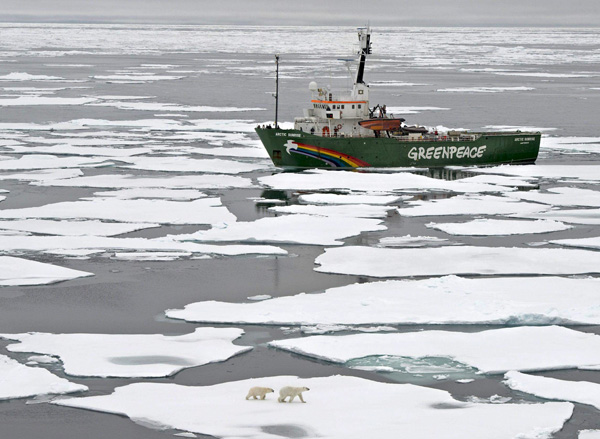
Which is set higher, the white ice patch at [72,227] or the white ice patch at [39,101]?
the white ice patch at [39,101]

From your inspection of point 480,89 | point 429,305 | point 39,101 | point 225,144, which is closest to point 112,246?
point 429,305

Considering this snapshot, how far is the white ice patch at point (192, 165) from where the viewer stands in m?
36.3

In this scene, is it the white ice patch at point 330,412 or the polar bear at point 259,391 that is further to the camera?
the polar bear at point 259,391

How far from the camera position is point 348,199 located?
100 ft

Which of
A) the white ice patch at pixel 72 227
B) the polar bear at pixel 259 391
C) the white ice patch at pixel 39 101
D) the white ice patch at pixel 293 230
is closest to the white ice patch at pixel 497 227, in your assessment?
the white ice patch at pixel 293 230

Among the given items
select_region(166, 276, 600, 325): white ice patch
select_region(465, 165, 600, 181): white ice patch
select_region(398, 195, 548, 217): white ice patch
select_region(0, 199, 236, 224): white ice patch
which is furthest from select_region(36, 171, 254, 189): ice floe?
select_region(166, 276, 600, 325): white ice patch

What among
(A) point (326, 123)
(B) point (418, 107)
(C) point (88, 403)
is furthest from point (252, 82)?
(C) point (88, 403)

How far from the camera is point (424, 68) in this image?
102750mm

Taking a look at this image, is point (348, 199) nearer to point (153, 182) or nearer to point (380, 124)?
point (153, 182)

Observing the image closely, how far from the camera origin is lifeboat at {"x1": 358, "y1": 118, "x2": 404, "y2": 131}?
3897cm

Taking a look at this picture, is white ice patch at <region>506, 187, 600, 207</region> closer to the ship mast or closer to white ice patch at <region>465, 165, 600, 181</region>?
white ice patch at <region>465, 165, 600, 181</region>

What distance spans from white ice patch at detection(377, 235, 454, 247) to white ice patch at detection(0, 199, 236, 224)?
4.63 metres

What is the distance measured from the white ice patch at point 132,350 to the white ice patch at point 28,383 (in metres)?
0.39

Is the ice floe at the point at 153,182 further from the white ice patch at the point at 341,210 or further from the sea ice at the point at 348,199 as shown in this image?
the white ice patch at the point at 341,210
